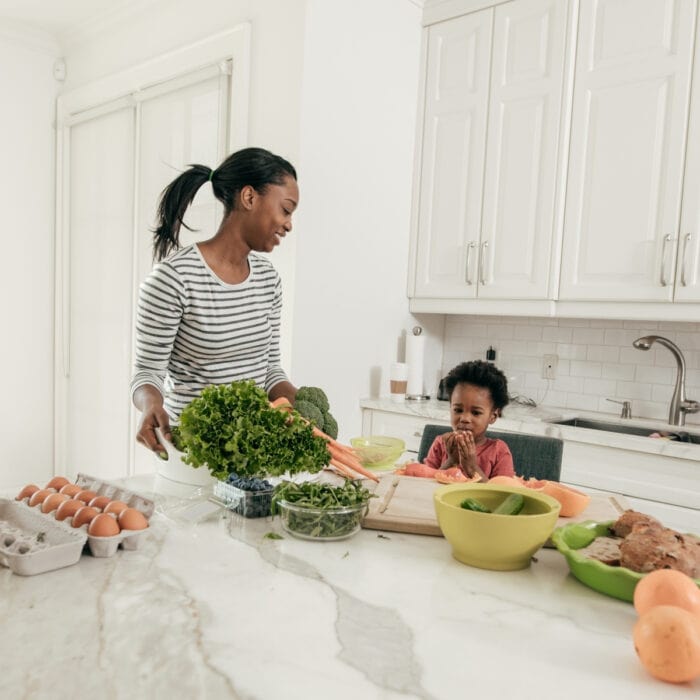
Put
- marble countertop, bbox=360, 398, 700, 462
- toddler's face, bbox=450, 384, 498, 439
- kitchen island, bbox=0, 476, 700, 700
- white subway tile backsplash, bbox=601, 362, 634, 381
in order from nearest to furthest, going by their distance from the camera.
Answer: kitchen island, bbox=0, 476, 700, 700, toddler's face, bbox=450, 384, 498, 439, marble countertop, bbox=360, 398, 700, 462, white subway tile backsplash, bbox=601, 362, 634, 381

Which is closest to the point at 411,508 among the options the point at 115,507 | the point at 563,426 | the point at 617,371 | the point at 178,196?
the point at 115,507

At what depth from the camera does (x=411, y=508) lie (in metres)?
1.23

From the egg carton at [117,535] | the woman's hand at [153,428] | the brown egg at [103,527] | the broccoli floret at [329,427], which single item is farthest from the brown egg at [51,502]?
the broccoli floret at [329,427]

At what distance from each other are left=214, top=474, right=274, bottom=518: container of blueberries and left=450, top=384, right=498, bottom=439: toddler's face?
2.91ft

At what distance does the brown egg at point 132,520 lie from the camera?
3.34 ft

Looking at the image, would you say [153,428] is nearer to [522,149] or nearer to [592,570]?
[592,570]

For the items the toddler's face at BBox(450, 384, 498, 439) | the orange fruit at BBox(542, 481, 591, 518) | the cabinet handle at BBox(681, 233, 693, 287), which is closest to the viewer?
the orange fruit at BBox(542, 481, 591, 518)

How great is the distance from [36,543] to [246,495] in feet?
1.20

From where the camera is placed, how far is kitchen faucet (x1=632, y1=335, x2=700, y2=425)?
2.73 m

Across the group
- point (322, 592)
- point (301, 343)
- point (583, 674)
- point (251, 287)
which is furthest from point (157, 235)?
point (583, 674)

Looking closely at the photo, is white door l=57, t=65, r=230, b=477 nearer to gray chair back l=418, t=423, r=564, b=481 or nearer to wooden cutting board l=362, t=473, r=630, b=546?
gray chair back l=418, t=423, r=564, b=481

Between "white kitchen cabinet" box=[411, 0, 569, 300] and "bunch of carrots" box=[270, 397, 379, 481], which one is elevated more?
"white kitchen cabinet" box=[411, 0, 569, 300]

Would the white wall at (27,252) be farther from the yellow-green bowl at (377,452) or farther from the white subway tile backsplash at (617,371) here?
the white subway tile backsplash at (617,371)

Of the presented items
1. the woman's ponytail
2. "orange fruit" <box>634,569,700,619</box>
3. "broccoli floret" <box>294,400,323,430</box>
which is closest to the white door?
the woman's ponytail
